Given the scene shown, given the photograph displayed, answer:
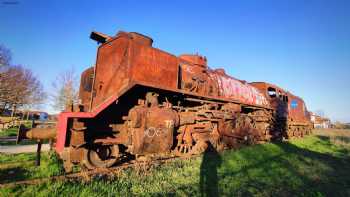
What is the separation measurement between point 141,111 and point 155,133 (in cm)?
74

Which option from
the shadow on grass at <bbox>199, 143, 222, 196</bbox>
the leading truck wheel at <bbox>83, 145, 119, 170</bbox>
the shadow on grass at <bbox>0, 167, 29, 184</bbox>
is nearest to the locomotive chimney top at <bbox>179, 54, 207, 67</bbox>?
the shadow on grass at <bbox>199, 143, 222, 196</bbox>

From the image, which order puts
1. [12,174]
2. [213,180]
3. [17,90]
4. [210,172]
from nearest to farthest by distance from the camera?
[213,180], [12,174], [210,172], [17,90]

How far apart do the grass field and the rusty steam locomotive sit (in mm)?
828

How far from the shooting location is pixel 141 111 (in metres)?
5.73

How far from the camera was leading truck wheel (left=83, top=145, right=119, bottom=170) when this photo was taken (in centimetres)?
537

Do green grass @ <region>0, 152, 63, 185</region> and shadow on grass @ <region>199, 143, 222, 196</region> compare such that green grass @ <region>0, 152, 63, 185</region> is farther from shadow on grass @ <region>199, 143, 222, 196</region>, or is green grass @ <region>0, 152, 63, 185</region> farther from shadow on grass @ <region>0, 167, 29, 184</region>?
shadow on grass @ <region>199, 143, 222, 196</region>

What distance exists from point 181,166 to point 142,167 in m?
1.13

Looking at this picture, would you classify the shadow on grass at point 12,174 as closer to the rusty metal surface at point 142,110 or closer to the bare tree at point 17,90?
the rusty metal surface at point 142,110

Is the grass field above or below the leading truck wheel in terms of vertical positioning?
below

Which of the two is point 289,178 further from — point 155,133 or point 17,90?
point 17,90

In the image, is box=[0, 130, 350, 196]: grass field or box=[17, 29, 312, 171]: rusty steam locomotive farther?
box=[17, 29, 312, 171]: rusty steam locomotive

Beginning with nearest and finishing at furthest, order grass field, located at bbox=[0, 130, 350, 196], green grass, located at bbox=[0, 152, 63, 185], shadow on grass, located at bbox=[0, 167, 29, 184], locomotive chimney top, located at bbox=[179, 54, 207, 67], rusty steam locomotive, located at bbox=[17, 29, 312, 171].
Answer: grass field, located at bbox=[0, 130, 350, 196] < shadow on grass, located at bbox=[0, 167, 29, 184] < green grass, located at bbox=[0, 152, 63, 185] < rusty steam locomotive, located at bbox=[17, 29, 312, 171] < locomotive chimney top, located at bbox=[179, 54, 207, 67]

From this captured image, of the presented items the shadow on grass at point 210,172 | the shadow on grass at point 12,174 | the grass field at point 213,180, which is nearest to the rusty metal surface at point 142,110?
the shadow on grass at point 210,172

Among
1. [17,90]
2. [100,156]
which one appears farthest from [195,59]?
[17,90]
